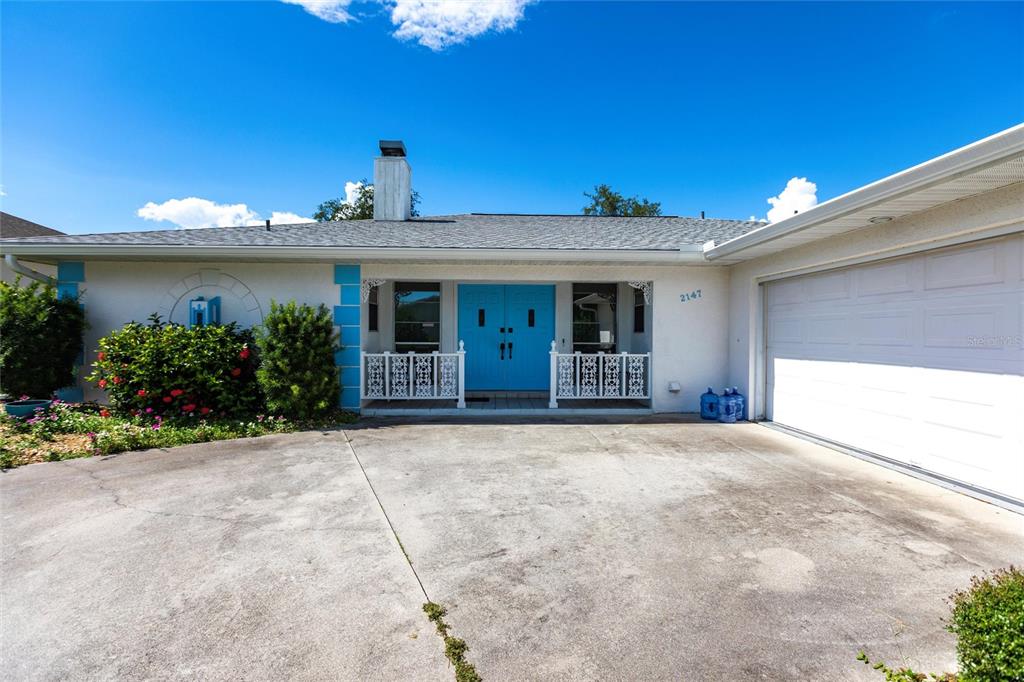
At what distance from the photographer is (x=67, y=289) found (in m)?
7.29

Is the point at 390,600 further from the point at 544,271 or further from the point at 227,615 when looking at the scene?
the point at 544,271

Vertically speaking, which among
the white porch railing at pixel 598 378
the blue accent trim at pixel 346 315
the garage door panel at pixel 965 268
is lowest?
the white porch railing at pixel 598 378

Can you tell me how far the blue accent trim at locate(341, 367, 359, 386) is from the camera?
762cm

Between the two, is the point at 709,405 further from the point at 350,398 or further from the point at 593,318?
the point at 350,398

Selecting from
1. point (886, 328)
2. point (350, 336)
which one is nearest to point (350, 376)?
point (350, 336)

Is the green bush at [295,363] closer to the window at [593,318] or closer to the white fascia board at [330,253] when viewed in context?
the white fascia board at [330,253]

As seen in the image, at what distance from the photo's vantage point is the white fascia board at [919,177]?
2.93 metres

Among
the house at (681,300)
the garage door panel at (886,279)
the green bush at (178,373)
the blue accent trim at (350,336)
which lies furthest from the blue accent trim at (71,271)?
the garage door panel at (886,279)

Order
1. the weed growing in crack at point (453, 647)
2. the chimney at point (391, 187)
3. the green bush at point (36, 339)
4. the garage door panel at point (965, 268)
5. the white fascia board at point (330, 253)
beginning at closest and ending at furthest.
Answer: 1. the weed growing in crack at point (453, 647)
2. the garage door panel at point (965, 268)
3. the green bush at point (36, 339)
4. the white fascia board at point (330, 253)
5. the chimney at point (391, 187)

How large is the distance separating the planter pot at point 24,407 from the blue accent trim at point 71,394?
2.53 feet

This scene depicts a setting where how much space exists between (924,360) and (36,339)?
11760 mm

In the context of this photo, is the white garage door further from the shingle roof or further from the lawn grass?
the lawn grass

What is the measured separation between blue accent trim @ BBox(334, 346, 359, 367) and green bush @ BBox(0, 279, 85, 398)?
4.13 meters

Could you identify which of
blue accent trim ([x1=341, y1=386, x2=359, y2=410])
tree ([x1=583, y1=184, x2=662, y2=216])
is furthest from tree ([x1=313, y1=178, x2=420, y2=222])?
blue accent trim ([x1=341, y1=386, x2=359, y2=410])
